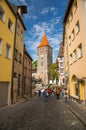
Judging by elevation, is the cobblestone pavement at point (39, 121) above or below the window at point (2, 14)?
below

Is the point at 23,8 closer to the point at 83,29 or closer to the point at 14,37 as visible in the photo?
the point at 14,37

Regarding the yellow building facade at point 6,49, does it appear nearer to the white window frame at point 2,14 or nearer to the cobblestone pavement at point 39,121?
the white window frame at point 2,14

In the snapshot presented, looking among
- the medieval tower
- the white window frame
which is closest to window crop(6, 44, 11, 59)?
the white window frame

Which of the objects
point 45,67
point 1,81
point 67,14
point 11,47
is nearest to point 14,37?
point 11,47

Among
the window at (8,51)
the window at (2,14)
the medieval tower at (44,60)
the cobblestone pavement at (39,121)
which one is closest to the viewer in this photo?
the cobblestone pavement at (39,121)

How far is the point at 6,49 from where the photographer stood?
16.0 metres

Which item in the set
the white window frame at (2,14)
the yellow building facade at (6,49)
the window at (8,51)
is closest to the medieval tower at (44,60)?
the yellow building facade at (6,49)

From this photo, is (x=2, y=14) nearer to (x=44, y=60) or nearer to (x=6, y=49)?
(x=6, y=49)

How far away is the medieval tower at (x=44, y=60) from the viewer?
9062 cm

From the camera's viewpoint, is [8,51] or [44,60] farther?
[44,60]

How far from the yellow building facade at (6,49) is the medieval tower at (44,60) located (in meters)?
72.4

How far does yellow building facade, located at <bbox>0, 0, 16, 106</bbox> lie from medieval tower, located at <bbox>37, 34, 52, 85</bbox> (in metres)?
72.4

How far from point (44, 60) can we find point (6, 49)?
78707mm

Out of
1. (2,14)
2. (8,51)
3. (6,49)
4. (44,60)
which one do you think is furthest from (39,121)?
(44,60)
